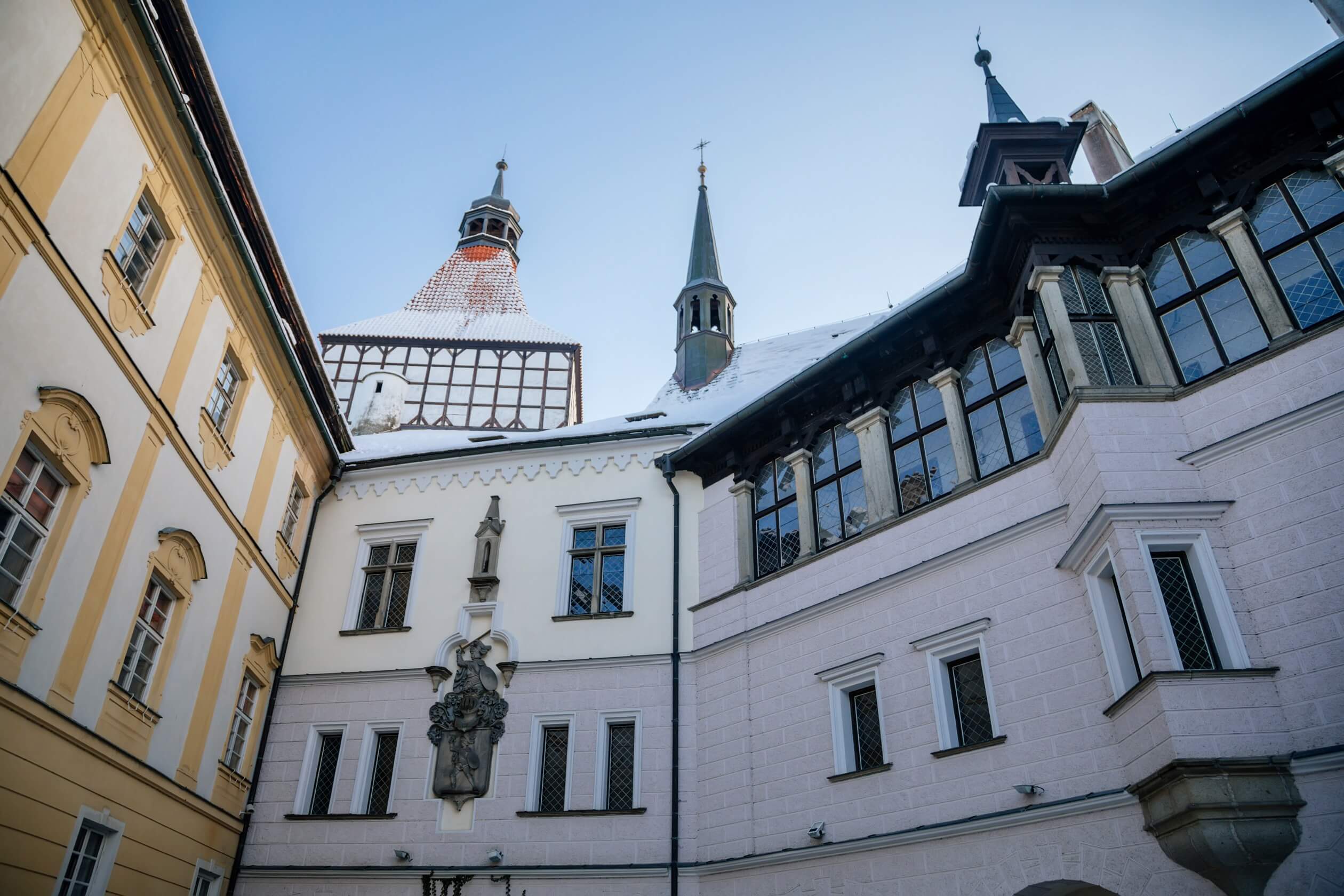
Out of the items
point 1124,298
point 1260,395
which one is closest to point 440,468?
point 1124,298

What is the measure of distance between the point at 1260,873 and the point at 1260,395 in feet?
14.5

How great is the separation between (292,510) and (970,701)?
1172 cm

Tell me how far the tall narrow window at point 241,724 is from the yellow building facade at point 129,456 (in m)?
0.04

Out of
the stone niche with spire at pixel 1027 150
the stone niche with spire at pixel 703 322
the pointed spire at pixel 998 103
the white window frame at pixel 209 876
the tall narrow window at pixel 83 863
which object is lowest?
the tall narrow window at pixel 83 863

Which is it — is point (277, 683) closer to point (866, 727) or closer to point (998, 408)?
point (866, 727)

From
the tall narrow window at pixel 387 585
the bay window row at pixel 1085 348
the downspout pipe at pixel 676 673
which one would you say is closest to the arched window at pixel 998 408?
the bay window row at pixel 1085 348

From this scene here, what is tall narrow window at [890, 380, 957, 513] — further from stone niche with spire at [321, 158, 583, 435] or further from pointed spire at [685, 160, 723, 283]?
stone niche with spire at [321, 158, 583, 435]

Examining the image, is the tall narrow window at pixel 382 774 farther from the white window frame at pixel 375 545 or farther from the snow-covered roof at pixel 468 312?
the snow-covered roof at pixel 468 312

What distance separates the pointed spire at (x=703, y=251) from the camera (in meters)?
26.7

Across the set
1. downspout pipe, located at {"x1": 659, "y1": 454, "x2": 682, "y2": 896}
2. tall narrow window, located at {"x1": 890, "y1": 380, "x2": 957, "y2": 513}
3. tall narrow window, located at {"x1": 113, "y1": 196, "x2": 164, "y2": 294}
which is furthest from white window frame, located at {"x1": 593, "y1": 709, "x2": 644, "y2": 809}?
tall narrow window, located at {"x1": 113, "y1": 196, "x2": 164, "y2": 294}

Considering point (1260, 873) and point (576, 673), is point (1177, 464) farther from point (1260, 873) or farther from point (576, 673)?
point (576, 673)

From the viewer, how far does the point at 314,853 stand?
47.7 feet

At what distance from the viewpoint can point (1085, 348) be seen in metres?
11.1

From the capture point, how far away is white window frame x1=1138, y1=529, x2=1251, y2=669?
29.3 ft
